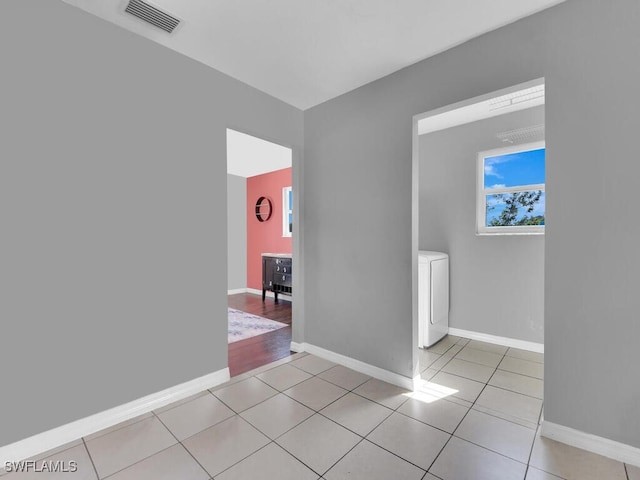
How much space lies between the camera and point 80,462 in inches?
60.7

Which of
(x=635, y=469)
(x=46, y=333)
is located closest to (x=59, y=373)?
(x=46, y=333)

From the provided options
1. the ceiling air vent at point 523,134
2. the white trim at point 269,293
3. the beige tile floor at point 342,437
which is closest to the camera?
the beige tile floor at point 342,437

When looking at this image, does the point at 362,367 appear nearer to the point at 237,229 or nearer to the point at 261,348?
the point at 261,348

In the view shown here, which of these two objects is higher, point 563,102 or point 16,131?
point 563,102

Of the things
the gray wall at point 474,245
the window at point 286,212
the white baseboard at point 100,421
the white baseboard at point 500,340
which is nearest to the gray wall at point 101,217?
the white baseboard at point 100,421

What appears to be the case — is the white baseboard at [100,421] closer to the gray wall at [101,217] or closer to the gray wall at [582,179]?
the gray wall at [101,217]

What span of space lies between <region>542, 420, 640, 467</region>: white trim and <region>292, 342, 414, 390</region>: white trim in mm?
882

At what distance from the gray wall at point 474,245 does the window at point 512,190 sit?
0.10 metres

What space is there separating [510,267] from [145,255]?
3.54 metres

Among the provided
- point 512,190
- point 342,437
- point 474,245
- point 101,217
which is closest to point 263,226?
point 474,245

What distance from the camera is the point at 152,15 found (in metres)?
1.81

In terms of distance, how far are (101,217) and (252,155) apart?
3369 mm

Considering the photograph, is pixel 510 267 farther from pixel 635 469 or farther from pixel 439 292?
pixel 635 469

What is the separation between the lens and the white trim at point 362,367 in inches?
93.0
